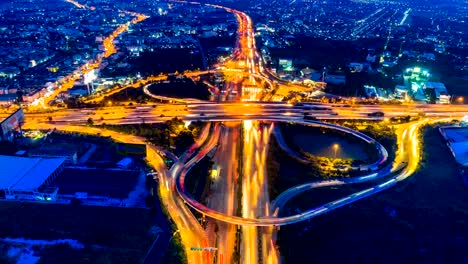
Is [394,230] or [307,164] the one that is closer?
[394,230]

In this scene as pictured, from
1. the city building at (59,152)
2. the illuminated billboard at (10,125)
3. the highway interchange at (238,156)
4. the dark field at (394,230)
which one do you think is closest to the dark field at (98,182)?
the city building at (59,152)

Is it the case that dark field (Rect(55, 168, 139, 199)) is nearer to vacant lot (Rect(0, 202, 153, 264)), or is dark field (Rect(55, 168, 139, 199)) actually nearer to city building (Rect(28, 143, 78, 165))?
vacant lot (Rect(0, 202, 153, 264))

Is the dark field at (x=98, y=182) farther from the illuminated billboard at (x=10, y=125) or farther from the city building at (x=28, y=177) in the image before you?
the illuminated billboard at (x=10, y=125)

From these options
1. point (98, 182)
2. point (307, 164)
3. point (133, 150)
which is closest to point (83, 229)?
point (98, 182)

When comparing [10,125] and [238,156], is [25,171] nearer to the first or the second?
[10,125]

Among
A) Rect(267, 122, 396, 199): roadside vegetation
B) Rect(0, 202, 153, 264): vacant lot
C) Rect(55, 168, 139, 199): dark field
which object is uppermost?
Rect(267, 122, 396, 199): roadside vegetation

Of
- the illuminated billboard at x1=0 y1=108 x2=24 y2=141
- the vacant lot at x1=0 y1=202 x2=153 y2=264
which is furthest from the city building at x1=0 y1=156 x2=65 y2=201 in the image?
the illuminated billboard at x1=0 y1=108 x2=24 y2=141
